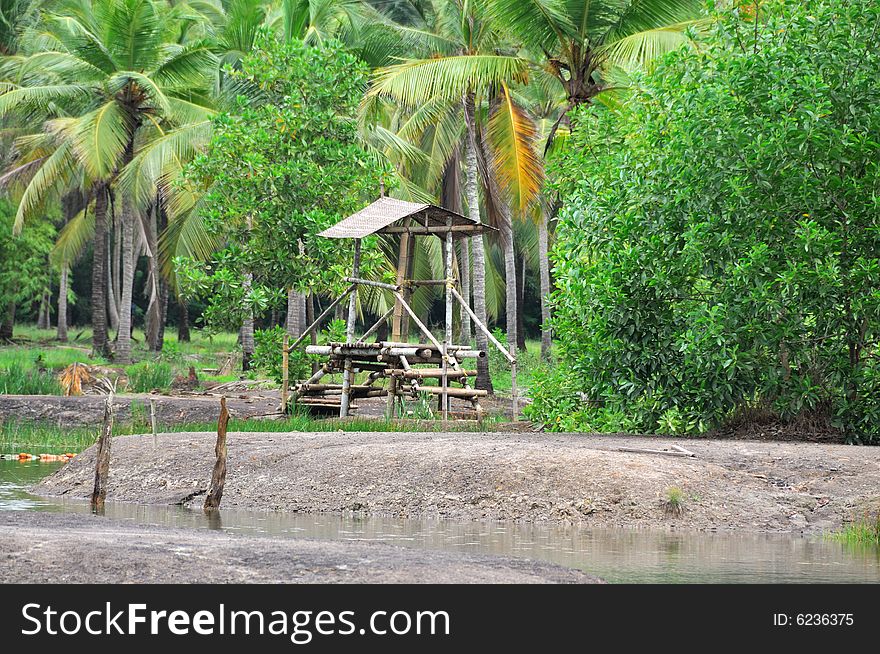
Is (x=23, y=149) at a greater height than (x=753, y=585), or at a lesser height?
greater

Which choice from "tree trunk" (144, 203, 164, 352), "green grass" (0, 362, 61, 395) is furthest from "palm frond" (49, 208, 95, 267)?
"green grass" (0, 362, 61, 395)

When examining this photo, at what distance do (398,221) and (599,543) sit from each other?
1076cm

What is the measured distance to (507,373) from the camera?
110 feet

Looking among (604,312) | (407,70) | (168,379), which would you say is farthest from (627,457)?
(168,379)

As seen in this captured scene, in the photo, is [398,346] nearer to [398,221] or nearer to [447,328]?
[447,328]

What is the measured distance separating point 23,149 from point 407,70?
18014 mm

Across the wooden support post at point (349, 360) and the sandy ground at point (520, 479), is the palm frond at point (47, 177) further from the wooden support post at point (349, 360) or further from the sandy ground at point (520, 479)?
the sandy ground at point (520, 479)

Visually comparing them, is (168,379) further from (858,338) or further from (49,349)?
(858,338)

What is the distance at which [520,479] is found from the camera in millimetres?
13391

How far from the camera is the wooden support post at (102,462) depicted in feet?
41.3

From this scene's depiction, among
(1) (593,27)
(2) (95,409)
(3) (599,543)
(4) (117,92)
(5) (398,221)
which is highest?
(4) (117,92)

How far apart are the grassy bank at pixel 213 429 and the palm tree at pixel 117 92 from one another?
8932 mm

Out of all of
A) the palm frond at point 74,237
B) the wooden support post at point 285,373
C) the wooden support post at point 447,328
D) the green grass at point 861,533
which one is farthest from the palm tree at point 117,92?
the green grass at point 861,533

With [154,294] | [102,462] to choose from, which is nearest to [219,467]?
[102,462]
